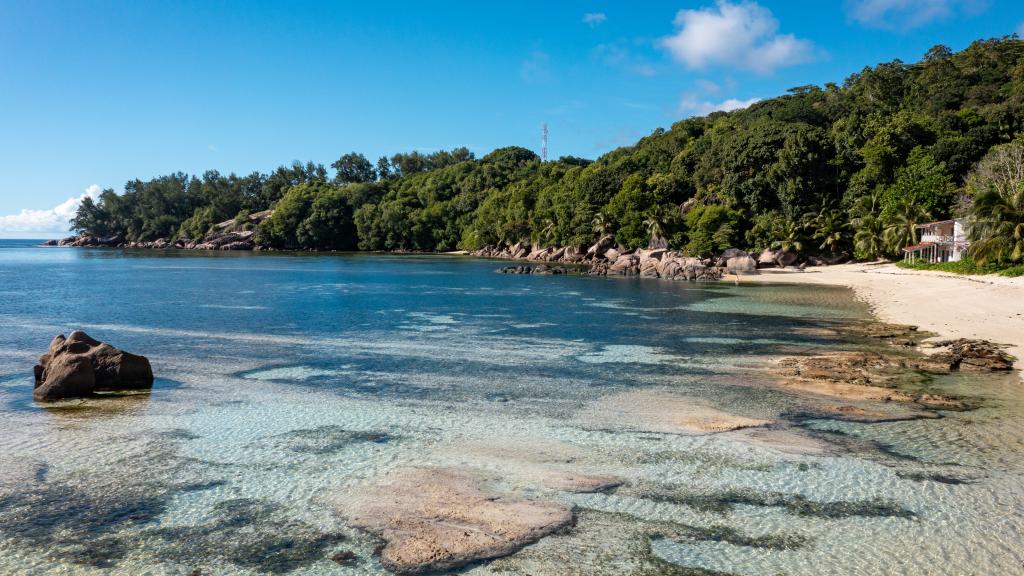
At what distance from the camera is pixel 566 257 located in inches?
4053

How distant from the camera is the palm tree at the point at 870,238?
67.4 metres

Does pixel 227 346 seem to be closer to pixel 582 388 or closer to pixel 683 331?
pixel 582 388

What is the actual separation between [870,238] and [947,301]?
37.1m

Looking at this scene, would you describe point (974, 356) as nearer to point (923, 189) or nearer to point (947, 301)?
point (947, 301)

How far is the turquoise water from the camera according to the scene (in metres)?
8.62

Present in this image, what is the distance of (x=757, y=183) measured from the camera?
83.7 meters

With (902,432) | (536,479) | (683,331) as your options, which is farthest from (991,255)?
(536,479)

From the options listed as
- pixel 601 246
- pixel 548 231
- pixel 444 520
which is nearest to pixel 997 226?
pixel 444 520

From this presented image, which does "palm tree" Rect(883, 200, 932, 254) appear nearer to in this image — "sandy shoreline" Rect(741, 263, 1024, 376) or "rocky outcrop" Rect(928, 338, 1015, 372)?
"sandy shoreline" Rect(741, 263, 1024, 376)

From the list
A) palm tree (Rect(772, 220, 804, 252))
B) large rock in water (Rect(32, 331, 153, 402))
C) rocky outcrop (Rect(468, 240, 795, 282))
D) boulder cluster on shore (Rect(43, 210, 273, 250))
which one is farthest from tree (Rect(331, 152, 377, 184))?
large rock in water (Rect(32, 331, 153, 402))

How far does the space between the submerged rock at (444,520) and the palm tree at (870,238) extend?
6872 centimetres

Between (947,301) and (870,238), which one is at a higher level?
(870,238)

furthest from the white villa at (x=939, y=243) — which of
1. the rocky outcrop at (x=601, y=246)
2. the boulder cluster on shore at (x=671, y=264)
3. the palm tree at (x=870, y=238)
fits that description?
the rocky outcrop at (x=601, y=246)

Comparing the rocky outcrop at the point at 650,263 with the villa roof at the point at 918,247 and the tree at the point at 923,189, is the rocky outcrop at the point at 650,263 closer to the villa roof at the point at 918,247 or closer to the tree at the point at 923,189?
the villa roof at the point at 918,247
